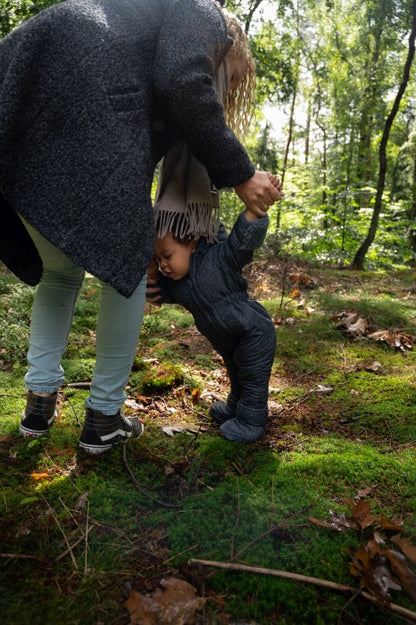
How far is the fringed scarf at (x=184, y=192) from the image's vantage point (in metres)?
2.04

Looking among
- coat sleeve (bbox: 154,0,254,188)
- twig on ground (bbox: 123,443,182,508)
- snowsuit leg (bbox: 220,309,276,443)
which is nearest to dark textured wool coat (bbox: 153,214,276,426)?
snowsuit leg (bbox: 220,309,276,443)

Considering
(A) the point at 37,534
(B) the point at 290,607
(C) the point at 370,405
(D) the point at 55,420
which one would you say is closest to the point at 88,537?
(A) the point at 37,534

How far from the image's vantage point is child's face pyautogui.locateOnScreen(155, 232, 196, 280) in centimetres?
214

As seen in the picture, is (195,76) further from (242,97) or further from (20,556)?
(20,556)

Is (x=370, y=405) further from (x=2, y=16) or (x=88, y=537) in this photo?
(x=2, y=16)

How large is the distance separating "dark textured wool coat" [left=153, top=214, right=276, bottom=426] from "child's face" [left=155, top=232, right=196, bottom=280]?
33mm

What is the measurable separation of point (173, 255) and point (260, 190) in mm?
557

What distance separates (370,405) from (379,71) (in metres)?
8.18

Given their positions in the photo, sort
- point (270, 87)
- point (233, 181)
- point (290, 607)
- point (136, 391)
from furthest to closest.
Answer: point (270, 87) → point (136, 391) → point (233, 181) → point (290, 607)

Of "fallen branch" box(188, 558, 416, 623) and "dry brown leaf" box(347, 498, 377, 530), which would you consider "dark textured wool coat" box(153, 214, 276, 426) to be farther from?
"fallen branch" box(188, 558, 416, 623)

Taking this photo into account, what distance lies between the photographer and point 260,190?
189 cm

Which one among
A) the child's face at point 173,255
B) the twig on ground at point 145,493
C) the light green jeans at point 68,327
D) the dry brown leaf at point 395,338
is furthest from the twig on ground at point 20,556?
the dry brown leaf at point 395,338

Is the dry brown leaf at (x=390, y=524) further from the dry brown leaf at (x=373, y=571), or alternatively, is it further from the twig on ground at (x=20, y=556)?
the twig on ground at (x=20, y=556)

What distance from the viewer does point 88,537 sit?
1.52 m
